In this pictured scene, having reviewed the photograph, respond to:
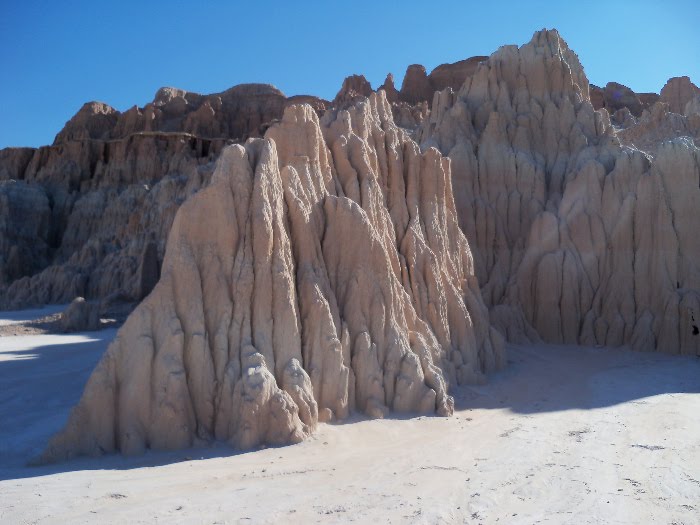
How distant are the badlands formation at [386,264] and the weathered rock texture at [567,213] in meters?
0.06

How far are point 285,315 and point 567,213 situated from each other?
43.3 feet

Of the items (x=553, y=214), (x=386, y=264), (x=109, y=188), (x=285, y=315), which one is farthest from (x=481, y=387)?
(x=109, y=188)

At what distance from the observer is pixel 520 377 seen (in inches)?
537

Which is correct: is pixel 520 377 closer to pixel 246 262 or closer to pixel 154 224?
pixel 246 262

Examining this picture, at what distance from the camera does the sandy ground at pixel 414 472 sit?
6047 mm

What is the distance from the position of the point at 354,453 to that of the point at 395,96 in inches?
2111

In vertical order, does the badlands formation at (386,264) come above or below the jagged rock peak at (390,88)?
below

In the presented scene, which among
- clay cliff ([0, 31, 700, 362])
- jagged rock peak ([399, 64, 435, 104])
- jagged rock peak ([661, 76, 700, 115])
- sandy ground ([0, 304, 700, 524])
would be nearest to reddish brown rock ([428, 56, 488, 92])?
jagged rock peak ([399, 64, 435, 104])

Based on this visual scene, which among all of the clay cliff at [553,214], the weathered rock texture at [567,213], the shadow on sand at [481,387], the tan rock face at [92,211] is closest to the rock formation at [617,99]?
the clay cliff at [553,214]

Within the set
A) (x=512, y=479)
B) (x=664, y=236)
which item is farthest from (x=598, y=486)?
(x=664, y=236)

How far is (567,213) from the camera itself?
19.7 meters

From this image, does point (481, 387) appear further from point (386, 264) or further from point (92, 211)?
point (92, 211)

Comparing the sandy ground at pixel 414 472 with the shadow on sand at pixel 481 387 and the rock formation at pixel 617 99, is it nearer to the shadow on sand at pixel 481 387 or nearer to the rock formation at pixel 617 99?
the shadow on sand at pixel 481 387

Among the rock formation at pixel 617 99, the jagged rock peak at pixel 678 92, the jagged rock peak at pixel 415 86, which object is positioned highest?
the jagged rock peak at pixel 415 86
